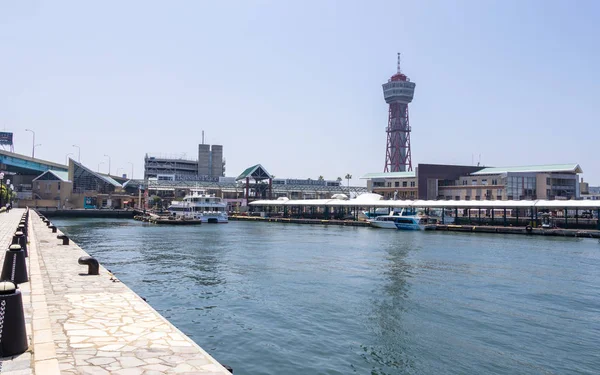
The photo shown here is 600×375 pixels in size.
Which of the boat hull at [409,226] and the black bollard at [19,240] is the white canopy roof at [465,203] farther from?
the black bollard at [19,240]

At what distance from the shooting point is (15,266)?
583 inches

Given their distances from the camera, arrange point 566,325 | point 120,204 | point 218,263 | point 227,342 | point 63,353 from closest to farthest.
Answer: point 63,353, point 227,342, point 566,325, point 218,263, point 120,204

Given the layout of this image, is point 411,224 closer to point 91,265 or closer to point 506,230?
point 506,230

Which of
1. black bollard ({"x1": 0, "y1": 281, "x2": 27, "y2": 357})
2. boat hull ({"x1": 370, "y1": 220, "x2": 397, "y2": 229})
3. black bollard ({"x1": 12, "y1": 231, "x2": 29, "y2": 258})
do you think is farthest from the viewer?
boat hull ({"x1": 370, "y1": 220, "x2": 397, "y2": 229})

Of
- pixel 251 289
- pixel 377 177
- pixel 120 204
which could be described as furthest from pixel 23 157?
pixel 251 289

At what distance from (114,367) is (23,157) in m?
150

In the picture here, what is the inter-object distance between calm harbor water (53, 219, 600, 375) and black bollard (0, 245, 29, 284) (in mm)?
5090

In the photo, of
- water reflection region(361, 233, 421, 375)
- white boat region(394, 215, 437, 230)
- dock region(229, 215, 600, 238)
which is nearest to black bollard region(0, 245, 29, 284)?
water reflection region(361, 233, 421, 375)

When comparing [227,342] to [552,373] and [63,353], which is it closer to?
[63,353]

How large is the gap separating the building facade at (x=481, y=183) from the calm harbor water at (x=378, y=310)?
70391 mm

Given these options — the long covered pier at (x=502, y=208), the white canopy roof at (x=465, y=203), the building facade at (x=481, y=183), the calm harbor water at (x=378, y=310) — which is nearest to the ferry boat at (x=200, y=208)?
the long covered pier at (x=502, y=208)

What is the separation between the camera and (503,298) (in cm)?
2252

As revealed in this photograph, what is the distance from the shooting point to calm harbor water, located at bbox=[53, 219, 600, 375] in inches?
540

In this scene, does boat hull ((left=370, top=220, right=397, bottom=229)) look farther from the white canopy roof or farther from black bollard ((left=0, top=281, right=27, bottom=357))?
black bollard ((left=0, top=281, right=27, bottom=357))
